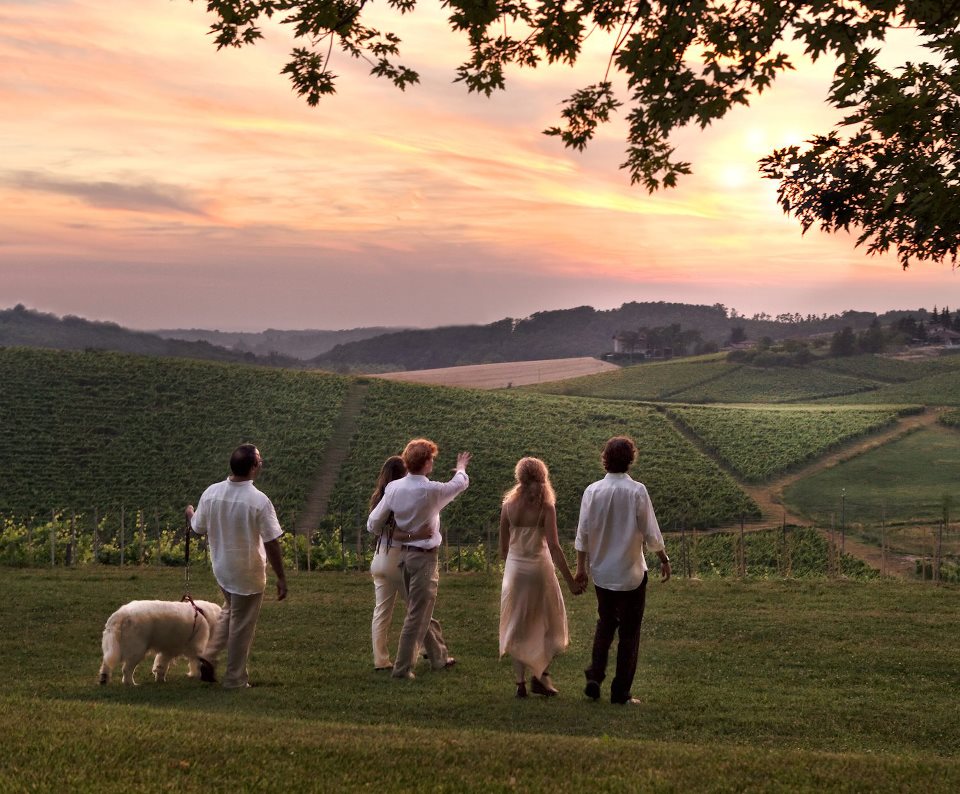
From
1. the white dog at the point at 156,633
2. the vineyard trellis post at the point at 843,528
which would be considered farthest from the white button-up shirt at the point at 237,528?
the vineyard trellis post at the point at 843,528

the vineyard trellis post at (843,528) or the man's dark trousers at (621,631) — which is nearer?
the man's dark trousers at (621,631)

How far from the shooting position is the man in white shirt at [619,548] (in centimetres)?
817

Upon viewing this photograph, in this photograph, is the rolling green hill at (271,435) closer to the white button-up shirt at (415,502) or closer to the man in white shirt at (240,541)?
the white button-up shirt at (415,502)

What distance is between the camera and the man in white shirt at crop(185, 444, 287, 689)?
8.46m

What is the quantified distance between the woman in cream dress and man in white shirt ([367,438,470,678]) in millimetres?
667

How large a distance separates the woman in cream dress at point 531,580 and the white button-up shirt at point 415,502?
0.67m

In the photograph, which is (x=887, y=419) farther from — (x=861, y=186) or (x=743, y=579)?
(x=861, y=186)

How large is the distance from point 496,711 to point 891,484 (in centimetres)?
5599

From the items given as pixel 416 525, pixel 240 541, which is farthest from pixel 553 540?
pixel 240 541

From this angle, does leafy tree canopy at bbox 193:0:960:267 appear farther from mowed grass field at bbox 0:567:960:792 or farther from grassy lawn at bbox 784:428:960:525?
grassy lawn at bbox 784:428:960:525

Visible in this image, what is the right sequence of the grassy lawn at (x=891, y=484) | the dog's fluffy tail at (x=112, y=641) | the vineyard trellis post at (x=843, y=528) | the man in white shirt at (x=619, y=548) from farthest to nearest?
1. the grassy lawn at (x=891, y=484)
2. the vineyard trellis post at (x=843, y=528)
3. the dog's fluffy tail at (x=112, y=641)
4. the man in white shirt at (x=619, y=548)

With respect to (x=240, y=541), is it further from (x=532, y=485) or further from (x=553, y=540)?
(x=553, y=540)

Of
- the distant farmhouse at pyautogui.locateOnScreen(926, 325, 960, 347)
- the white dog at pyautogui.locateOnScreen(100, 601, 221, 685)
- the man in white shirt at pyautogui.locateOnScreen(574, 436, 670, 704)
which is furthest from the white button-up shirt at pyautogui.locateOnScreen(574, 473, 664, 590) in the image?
the distant farmhouse at pyautogui.locateOnScreen(926, 325, 960, 347)

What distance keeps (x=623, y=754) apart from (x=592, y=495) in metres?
2.38
